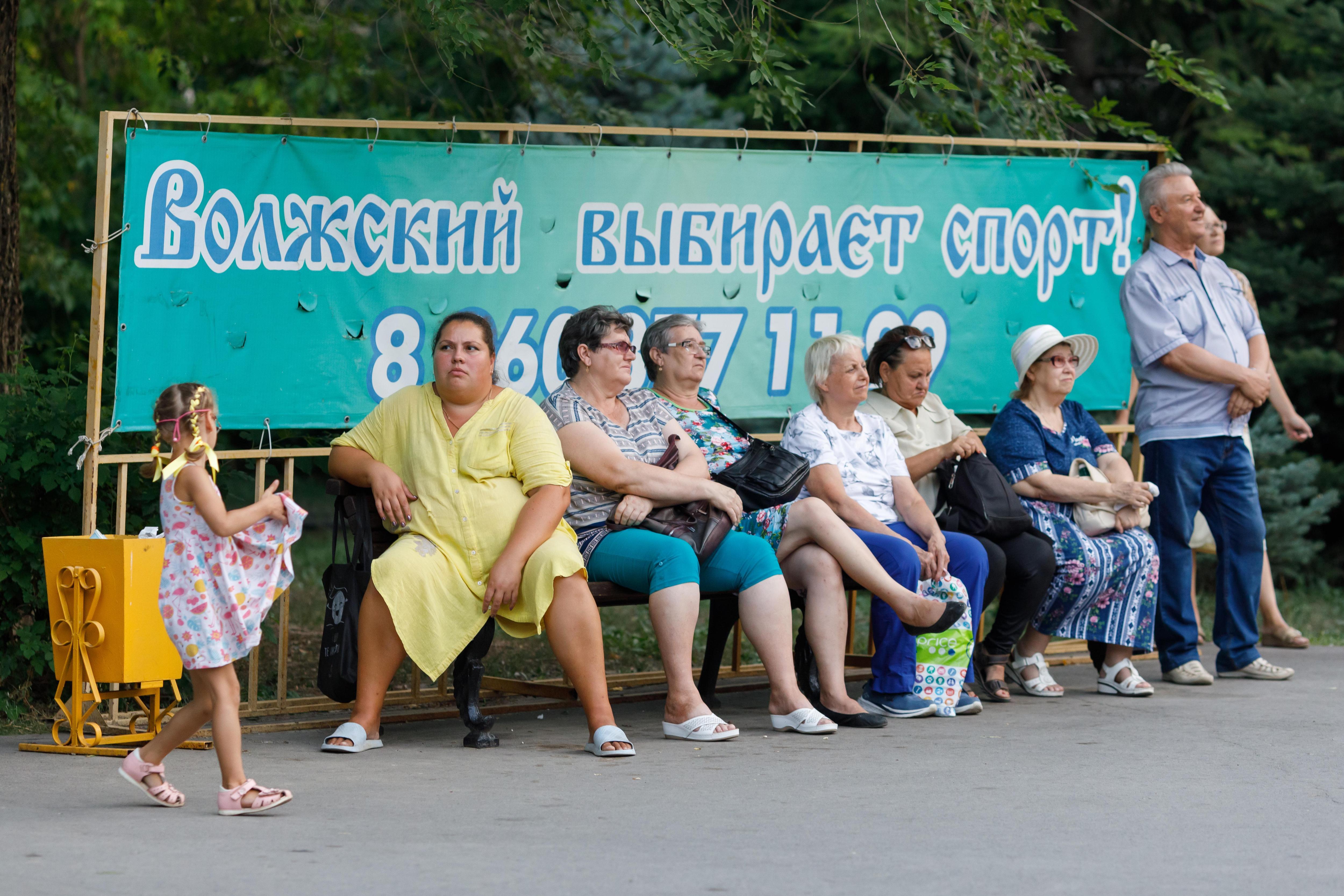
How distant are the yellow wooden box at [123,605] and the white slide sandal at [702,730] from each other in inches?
62.6

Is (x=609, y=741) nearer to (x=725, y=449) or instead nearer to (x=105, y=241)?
(x=725, y=449)

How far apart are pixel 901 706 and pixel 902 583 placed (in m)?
0.46

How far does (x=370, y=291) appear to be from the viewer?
5723 mm

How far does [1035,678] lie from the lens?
20.7 ft

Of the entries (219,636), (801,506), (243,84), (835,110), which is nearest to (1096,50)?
(835,110)

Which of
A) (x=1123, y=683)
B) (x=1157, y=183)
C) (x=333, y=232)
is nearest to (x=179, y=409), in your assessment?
(x=333, y=232)

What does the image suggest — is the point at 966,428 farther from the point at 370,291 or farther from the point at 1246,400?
the point at 370,291

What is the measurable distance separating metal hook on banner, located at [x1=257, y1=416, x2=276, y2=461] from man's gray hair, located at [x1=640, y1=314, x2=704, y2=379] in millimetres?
1360

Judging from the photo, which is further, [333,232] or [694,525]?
[333,232]

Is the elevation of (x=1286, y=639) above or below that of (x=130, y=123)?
below

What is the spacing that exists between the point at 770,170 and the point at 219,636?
3330mm

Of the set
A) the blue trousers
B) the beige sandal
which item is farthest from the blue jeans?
the blue trousers

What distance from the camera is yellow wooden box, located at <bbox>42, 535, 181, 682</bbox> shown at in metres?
4.75

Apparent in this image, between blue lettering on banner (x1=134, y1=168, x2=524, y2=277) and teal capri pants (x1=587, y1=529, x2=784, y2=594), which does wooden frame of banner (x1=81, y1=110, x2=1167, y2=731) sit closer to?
blue lettering on banner (x1=134, y1=168, x2=524, y2=277)
